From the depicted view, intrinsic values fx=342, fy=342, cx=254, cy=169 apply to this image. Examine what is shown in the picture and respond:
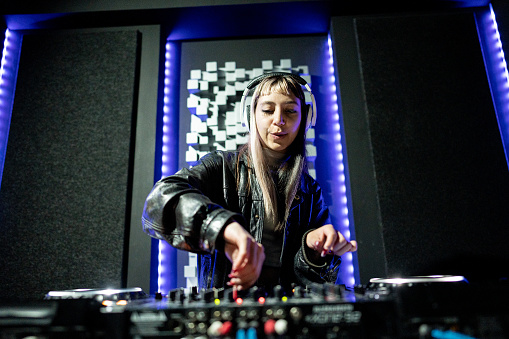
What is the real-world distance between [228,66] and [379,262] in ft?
4.72

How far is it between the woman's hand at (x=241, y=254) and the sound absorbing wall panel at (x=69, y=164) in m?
1.15

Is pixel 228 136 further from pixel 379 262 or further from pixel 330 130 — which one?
pixel 379 262

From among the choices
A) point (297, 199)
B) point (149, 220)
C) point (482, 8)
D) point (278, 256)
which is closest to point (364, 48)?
point (482, 8)

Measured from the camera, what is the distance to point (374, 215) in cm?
173

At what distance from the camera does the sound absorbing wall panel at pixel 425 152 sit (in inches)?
64.5

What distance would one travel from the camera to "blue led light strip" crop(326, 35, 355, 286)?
180 cm

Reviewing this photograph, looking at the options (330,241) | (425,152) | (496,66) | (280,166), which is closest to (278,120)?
(280,166)

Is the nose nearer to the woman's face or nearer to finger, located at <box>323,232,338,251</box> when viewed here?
the woman's face

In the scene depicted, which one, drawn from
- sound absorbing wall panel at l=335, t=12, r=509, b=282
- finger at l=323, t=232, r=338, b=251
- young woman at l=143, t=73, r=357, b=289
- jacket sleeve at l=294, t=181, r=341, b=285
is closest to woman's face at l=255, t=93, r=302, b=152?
young woman at l=143, t=73, r=357, b=289

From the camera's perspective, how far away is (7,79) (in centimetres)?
198

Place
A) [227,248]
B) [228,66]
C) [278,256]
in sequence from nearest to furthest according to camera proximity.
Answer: [227,248] → [278,256] → [228,66]

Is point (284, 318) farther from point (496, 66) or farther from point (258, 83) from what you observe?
point (496, 66)

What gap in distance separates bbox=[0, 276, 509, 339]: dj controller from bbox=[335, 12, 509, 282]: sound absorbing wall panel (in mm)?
1157

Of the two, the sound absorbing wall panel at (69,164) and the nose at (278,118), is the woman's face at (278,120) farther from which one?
the sound absorbing wall panel at (69,164)
